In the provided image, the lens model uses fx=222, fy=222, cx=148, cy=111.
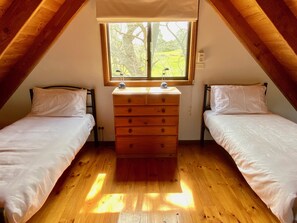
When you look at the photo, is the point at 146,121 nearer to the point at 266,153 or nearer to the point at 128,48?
the point at 128,48

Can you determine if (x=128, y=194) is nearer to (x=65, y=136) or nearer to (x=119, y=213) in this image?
(x=119, y=213)

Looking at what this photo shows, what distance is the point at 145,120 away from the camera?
277 cm

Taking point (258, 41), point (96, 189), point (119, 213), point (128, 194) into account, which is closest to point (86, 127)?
point (96, 189)

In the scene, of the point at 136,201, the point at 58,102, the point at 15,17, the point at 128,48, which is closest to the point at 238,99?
the point at 128,48

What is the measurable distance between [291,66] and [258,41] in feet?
1.67

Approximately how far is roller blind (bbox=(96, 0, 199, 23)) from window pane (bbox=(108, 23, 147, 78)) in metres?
0.23

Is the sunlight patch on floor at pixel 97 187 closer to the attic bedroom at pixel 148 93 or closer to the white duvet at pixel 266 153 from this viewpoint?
the attic bedroom at pixel 148 93

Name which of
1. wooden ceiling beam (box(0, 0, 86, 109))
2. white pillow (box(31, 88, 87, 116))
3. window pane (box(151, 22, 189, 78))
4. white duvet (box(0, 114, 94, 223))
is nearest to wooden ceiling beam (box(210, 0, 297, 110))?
window pane (box(151, 22, 189, 78))

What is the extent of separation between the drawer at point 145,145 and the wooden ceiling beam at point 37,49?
5.10ft

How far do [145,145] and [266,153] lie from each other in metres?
1.44

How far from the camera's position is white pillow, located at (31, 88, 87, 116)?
285 cm

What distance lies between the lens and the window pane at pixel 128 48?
300 cm

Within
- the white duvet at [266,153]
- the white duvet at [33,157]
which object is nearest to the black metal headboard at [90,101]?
the white duvet at [33,157]

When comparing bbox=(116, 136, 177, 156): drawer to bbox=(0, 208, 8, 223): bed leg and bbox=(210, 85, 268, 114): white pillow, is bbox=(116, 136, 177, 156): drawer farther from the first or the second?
bbox=(0, 208, 8, 223): bed leg
